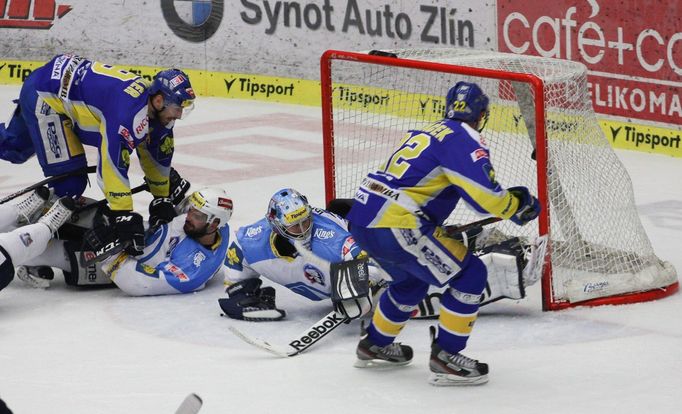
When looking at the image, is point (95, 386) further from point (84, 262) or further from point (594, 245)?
point (594, 245)

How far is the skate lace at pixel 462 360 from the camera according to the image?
5188mm

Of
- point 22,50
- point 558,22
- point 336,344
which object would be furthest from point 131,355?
point 22,50

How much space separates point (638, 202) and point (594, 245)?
6.20 ft

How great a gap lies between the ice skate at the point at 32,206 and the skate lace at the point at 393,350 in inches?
84.7

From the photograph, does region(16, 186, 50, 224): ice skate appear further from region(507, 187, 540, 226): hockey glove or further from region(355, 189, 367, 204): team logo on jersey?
region(507, 187, 540, 226): hockey glove

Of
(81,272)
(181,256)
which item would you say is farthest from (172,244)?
(81,272)

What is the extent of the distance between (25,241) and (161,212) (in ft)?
2.31

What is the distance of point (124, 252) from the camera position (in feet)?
21.5

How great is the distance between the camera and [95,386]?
5348mm

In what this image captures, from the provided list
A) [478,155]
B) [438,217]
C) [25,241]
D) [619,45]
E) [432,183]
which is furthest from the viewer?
[619,45]

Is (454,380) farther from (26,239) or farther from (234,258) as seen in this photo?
(26,239)

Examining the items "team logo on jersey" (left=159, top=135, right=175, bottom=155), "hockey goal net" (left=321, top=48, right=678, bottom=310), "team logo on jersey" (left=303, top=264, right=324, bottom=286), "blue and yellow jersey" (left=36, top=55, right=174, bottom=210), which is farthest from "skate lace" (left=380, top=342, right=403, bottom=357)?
"team logo on jersey" (left=159, top=135, right=175, bottom=155)

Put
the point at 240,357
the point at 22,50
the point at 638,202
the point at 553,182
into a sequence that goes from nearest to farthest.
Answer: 1. the point at 240,357
2. the point at 553,182
3. the point at 638,202
4. the point at 22,50

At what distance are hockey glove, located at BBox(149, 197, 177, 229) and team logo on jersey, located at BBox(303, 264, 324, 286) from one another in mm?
977
